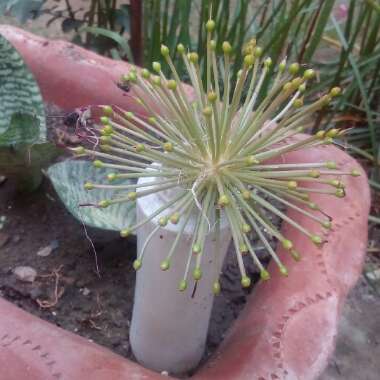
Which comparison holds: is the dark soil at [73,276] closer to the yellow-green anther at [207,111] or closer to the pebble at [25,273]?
the pebble at [25,273]

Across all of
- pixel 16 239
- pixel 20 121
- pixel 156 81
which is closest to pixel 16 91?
pixel 20 121

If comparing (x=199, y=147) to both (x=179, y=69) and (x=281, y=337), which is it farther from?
(x=179, y=69)

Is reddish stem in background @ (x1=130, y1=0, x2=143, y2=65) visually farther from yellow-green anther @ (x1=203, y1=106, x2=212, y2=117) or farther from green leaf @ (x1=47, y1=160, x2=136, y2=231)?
yellow-green anther @ (x1=203, y1=106, x2=212, y2=117)

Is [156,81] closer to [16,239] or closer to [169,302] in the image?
[169,302]

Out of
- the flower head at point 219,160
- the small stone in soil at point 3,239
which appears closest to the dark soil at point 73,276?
the small stone in soil at point 3,239

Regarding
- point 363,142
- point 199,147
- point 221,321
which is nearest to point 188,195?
point 199,147

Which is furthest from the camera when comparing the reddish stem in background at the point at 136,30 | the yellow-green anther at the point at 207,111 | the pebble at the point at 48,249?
the reddish stem in background at the point at 136,30

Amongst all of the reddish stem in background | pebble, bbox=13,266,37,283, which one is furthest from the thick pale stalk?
the reddish stem in background
